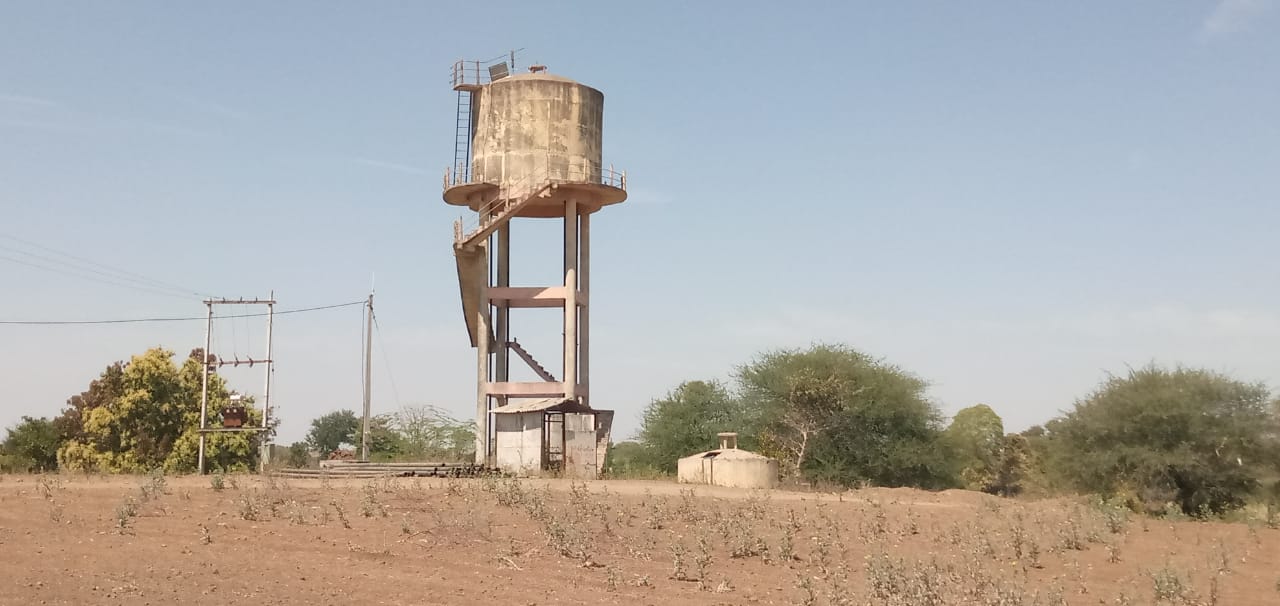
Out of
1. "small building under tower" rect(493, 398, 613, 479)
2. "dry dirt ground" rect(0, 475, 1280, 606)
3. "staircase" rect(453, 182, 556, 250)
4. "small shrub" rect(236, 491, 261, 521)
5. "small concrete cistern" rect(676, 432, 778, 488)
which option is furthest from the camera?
"staircase" rect(453, 182, 556, 250)

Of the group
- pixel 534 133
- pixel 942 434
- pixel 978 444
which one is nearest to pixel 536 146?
pixel 534 133

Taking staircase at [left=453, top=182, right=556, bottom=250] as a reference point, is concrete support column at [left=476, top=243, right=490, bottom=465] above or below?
below

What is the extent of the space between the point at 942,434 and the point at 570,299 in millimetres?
16986

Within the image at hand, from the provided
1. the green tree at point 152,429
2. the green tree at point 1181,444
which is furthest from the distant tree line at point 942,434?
the green tree at point 152,429

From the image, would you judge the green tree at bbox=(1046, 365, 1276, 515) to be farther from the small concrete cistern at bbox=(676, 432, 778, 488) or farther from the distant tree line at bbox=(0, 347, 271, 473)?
the distant tree line at bbox=(0, 347, 271, 473)

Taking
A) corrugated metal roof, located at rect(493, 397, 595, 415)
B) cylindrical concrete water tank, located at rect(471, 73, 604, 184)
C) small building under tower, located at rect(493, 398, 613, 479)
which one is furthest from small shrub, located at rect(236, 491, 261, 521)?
cylindrical concrete water tank, located at rect(471, 73, 604, 184)

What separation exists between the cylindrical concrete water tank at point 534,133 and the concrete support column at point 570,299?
1.46m

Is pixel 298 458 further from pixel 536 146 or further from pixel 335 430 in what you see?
pixel 335 430

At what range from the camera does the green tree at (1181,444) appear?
35719 millimetres

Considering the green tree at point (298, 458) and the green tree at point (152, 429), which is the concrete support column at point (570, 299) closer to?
the green tree at point (298, 458)

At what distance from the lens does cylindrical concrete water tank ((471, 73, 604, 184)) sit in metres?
41.7

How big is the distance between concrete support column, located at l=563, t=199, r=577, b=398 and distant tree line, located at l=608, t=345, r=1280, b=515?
11.5 ft

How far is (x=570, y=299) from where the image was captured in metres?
41.5

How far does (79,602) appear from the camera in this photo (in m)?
14.4
